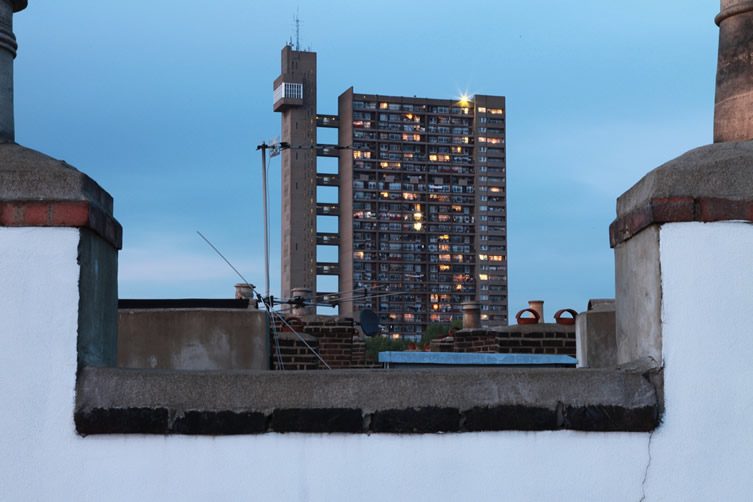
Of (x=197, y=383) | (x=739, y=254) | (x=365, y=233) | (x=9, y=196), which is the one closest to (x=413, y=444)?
(x=197, y=383)

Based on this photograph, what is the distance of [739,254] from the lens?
3498 mm

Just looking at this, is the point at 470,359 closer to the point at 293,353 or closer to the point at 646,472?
the point at 293,353

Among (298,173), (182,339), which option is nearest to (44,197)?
(182,339)

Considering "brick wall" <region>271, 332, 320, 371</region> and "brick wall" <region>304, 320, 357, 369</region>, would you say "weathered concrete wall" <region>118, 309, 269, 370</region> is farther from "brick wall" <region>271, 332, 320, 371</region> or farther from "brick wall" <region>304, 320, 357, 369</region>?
"brick wall" <region>304, 320, 357, 369</region>

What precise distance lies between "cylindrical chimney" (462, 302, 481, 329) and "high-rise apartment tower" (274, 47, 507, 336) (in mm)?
106656

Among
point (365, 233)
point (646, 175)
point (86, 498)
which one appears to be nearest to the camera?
point (86, 498)

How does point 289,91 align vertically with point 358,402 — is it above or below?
above

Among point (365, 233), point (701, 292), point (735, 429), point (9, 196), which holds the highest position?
point (365, 233)

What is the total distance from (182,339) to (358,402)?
252 inches

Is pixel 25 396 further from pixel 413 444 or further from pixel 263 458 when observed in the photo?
pixel 413 444

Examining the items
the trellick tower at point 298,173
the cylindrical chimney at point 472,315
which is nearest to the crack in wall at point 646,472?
the cylindrical chimney at point 472,315

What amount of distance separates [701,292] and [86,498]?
2.53m

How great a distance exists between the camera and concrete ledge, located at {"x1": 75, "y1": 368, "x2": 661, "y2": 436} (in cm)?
346

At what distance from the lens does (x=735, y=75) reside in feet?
13.4
